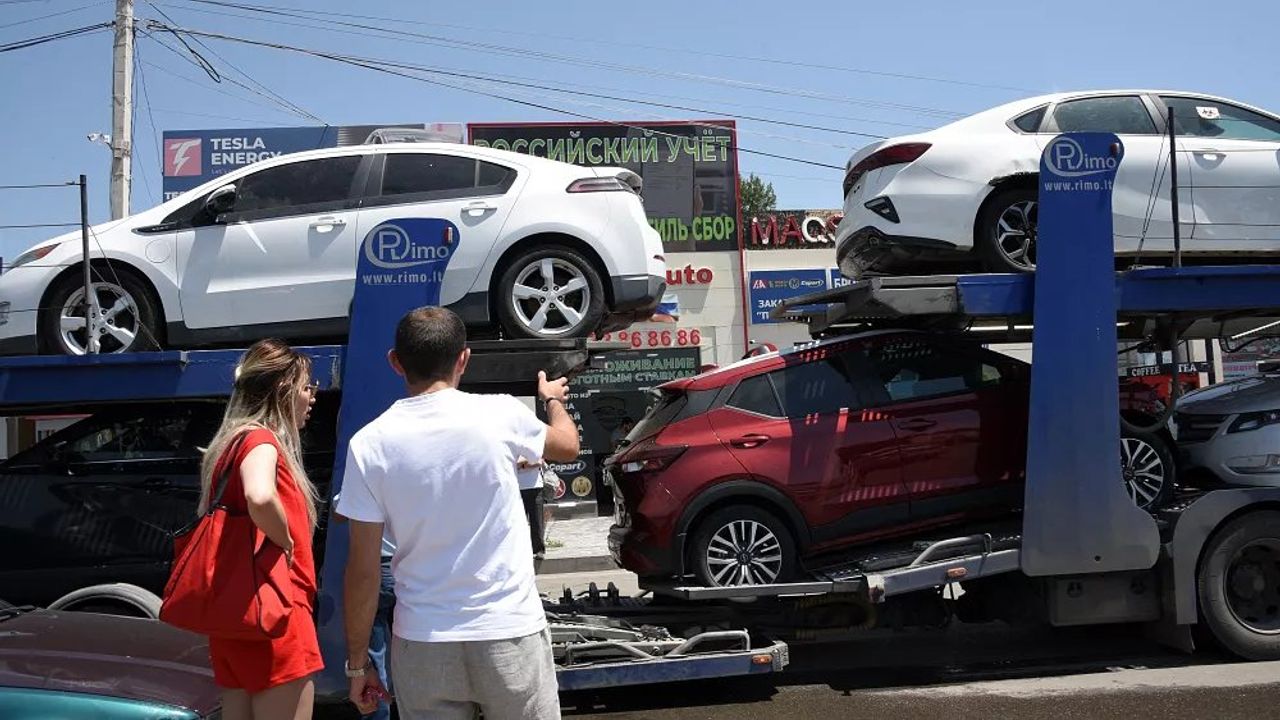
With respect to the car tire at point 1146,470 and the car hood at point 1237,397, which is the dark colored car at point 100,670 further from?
the car hood at point 1237,397

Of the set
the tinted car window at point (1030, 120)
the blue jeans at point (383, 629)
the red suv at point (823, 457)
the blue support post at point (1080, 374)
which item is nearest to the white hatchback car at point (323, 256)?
the red suv at point (823, 457)

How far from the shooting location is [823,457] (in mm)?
6988

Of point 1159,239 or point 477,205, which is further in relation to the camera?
point 1159,239

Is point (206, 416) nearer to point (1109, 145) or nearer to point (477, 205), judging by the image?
point (477, 205)

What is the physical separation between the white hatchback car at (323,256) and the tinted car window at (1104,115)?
3079 mm

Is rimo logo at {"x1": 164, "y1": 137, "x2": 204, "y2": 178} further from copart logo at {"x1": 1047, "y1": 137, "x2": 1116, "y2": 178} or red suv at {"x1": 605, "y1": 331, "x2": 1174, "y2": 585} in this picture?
copart logo at {"x1": 1047, "y1": 137, "x2": 1116, "y2": 178}

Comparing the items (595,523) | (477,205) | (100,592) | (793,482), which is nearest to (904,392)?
(793,482)

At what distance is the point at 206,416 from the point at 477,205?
2071mm

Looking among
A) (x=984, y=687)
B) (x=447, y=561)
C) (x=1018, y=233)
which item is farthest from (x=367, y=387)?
(x=1018, y=233)

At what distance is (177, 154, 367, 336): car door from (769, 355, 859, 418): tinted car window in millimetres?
2781

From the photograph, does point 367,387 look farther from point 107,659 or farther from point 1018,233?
point 1018,233

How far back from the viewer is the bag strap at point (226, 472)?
325 centimetres

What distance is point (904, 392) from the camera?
722cm

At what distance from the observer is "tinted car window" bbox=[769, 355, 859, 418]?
7160 millimetres
